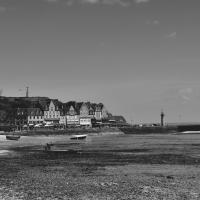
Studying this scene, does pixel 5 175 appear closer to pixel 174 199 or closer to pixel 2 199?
pixel 2 199

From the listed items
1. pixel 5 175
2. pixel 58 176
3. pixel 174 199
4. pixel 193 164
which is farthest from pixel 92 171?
pixel 174 199

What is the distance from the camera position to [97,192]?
89.6 ft

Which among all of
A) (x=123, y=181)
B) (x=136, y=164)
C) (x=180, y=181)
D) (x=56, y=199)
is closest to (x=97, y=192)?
(x=56, y=199)

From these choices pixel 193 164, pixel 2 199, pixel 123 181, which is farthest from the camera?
pixel 193 164

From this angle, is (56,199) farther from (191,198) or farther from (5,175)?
(5,175)

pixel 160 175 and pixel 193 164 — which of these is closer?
pixel 160 175

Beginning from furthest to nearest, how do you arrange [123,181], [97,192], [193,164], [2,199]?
1. [193,164]
2. [123,181]
3. [97,192]
4. [2,199]

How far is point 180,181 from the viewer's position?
106 feet

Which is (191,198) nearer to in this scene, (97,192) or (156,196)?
(156,196)

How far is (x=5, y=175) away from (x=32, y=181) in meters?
4.44

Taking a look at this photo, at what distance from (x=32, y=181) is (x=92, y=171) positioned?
26.8 ft

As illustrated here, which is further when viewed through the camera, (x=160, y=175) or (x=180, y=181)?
(x=160, y=175)

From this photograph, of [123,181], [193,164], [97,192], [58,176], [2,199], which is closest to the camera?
[2,199]

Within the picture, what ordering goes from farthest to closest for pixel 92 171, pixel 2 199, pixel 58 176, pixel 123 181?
pixel 92 171 → pixel 58 176 → pixel 123 181 → pixel 2 199
